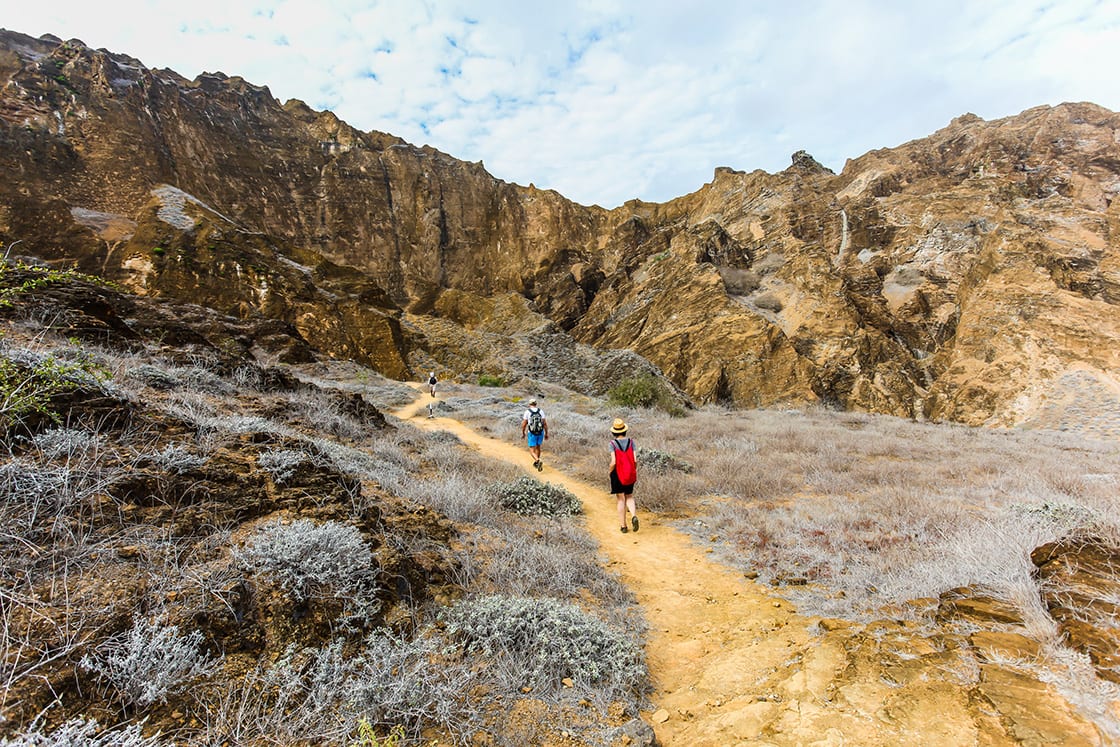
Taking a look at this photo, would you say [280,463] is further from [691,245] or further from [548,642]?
[691,245]

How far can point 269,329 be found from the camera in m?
18.7

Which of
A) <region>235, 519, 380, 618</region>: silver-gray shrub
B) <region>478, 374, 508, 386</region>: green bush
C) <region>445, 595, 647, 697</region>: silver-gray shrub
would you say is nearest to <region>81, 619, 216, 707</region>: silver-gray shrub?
<region>235, 519, 380, 618</region>: silver-gray shrub

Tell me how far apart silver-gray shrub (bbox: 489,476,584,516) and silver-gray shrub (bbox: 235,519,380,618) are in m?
3.27

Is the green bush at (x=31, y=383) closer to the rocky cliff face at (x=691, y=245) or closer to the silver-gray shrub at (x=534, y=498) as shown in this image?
the silver-gray shrub at (x=534, y=498)

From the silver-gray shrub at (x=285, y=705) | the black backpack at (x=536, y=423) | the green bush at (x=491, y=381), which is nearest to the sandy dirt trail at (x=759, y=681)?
the silver-gray shrub at (x=285, y=705)

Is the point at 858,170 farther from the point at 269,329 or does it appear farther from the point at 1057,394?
the point at 269,329

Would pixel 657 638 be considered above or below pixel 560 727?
below

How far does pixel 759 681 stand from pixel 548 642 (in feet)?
4.40

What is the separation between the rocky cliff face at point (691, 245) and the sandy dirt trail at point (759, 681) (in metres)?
23.0

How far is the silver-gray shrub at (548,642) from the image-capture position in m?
2.71

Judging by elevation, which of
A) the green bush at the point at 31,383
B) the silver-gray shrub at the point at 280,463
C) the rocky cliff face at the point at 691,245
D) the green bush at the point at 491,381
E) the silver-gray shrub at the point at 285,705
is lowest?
the silver-gray shrub at the point at 285,705

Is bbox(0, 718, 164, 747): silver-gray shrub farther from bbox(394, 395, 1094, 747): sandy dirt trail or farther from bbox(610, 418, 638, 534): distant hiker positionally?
bbox(610, 418, 638, 534): distant hiker

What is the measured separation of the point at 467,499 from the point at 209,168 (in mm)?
46127

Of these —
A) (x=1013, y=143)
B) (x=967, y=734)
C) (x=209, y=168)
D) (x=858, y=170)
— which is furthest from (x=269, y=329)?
(x=1013, y=143)
